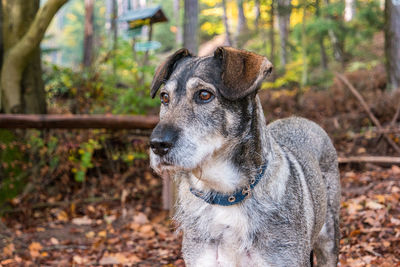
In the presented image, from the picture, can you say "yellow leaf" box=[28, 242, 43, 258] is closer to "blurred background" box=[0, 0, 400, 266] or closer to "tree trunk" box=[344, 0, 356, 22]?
"blurred background" box=[0, 0, 400, 266]

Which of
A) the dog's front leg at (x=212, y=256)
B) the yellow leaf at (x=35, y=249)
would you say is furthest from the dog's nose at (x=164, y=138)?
the yellow leaf at (x=35, y=249)

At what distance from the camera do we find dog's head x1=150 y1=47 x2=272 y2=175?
2.80m

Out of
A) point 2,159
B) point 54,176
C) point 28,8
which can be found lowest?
point 54,176

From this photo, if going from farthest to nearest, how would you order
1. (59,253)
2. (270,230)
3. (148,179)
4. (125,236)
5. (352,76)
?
(352,76) < (148,179) < (125,236) < (59,253) < (270,230)

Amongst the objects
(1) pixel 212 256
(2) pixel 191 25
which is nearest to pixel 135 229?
(1) pixel 212 256

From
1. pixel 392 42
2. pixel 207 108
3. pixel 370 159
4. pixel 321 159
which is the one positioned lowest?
pixel 370 159

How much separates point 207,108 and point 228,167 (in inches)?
17.9

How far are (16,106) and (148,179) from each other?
9.35 feet

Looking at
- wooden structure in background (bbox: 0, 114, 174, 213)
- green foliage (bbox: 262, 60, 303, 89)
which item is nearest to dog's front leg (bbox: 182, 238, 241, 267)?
wooden structure in background (bbox: 0, 114, 174, 213)

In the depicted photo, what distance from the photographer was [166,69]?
3609 mm

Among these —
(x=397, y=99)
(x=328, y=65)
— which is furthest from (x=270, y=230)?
(x=328, y=65)

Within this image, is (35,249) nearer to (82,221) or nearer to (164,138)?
(82,221)

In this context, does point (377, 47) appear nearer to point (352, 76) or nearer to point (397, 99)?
point (352, 76)

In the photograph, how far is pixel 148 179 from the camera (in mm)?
8664
